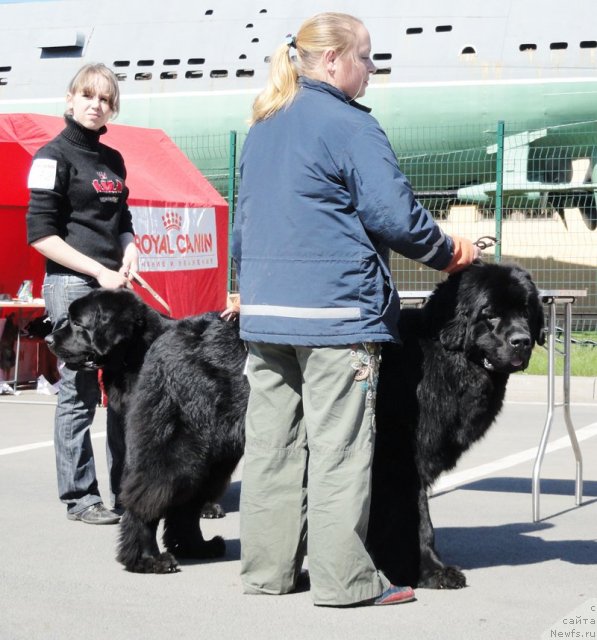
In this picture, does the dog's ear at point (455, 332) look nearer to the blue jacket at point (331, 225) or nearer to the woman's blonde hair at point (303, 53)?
the blue jacket at point (331, 225)

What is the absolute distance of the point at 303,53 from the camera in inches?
149

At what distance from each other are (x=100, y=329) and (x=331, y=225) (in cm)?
153

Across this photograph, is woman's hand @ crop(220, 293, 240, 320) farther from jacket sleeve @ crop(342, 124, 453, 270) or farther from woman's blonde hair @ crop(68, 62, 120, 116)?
woman's blonde hair @ crop(68, 62, 120, 116)

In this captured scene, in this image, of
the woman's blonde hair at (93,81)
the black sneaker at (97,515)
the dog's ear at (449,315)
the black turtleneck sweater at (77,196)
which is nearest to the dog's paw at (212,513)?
the black sneaker at (97,515)

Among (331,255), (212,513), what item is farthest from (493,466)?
(331,255)

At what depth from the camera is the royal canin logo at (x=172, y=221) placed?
440 inches

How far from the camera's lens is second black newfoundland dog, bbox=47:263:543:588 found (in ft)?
13.2

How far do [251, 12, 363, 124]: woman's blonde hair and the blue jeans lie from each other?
1927 mm

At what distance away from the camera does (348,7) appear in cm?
2833

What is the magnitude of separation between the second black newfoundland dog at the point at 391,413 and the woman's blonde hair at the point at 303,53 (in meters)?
0.92

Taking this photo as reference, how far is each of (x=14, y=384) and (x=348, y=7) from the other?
19.3m

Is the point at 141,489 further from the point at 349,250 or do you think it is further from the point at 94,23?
the point at 94,23

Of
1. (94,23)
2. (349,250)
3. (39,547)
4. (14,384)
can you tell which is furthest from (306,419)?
(94,23)

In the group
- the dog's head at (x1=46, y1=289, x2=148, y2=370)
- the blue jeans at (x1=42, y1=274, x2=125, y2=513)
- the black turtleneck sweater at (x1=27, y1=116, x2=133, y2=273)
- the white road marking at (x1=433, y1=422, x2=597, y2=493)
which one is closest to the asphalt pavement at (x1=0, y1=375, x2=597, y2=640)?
the white road marking at (x1=433, y1=422, x2=597, y2=493)
